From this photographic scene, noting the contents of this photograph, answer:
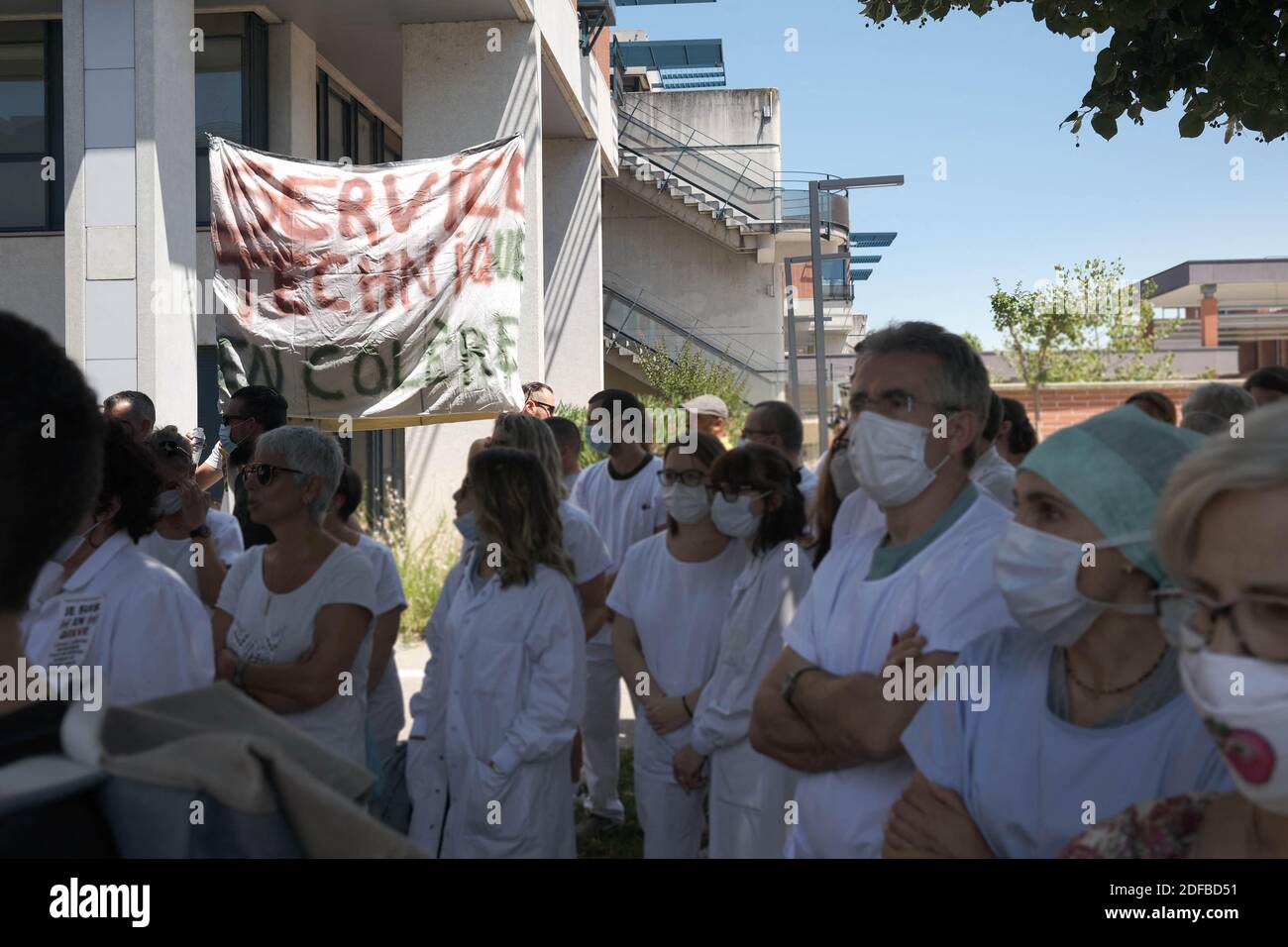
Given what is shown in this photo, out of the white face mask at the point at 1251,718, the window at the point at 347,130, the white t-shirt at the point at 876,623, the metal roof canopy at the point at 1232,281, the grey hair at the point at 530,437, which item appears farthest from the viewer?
the metal roof canopy at the point at 1232,281

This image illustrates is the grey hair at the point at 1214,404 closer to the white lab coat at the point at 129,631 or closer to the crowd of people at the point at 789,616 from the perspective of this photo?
the crowd of people at the point at 789,616

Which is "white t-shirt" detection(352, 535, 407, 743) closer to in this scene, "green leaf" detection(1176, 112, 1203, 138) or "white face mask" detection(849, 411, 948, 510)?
"white face mask" detection(849, 411, 948, 510)

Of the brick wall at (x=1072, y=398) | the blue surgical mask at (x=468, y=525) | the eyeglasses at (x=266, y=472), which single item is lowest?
the blue surgical mask at (x=468, y=525)

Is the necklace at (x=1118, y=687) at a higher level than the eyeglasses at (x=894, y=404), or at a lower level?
lower

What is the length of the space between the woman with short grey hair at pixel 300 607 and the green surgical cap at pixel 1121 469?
259 centimetres

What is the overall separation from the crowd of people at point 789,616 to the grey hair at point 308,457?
0.05 ft

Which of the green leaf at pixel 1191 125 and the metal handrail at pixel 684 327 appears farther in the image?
the metal handrail at pixel 684 327

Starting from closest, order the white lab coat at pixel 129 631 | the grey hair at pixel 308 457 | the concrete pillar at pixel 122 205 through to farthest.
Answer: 1. the white lab coat at pixel 129 631
2. the grey hair at pixel 308 457
3. the concrete pillar at pixel 122 205

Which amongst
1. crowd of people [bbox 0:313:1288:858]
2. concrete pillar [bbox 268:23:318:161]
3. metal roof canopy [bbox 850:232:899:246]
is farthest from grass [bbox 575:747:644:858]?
metal roof canopy [bbox 850:232:899:246]

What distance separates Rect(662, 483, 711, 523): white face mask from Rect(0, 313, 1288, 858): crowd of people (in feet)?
0.03

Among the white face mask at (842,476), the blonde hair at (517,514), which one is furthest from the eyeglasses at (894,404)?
the blonde hair at (517,514)

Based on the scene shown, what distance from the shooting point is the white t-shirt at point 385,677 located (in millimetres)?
4910

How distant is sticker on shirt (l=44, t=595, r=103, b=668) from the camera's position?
2969 millimetres
